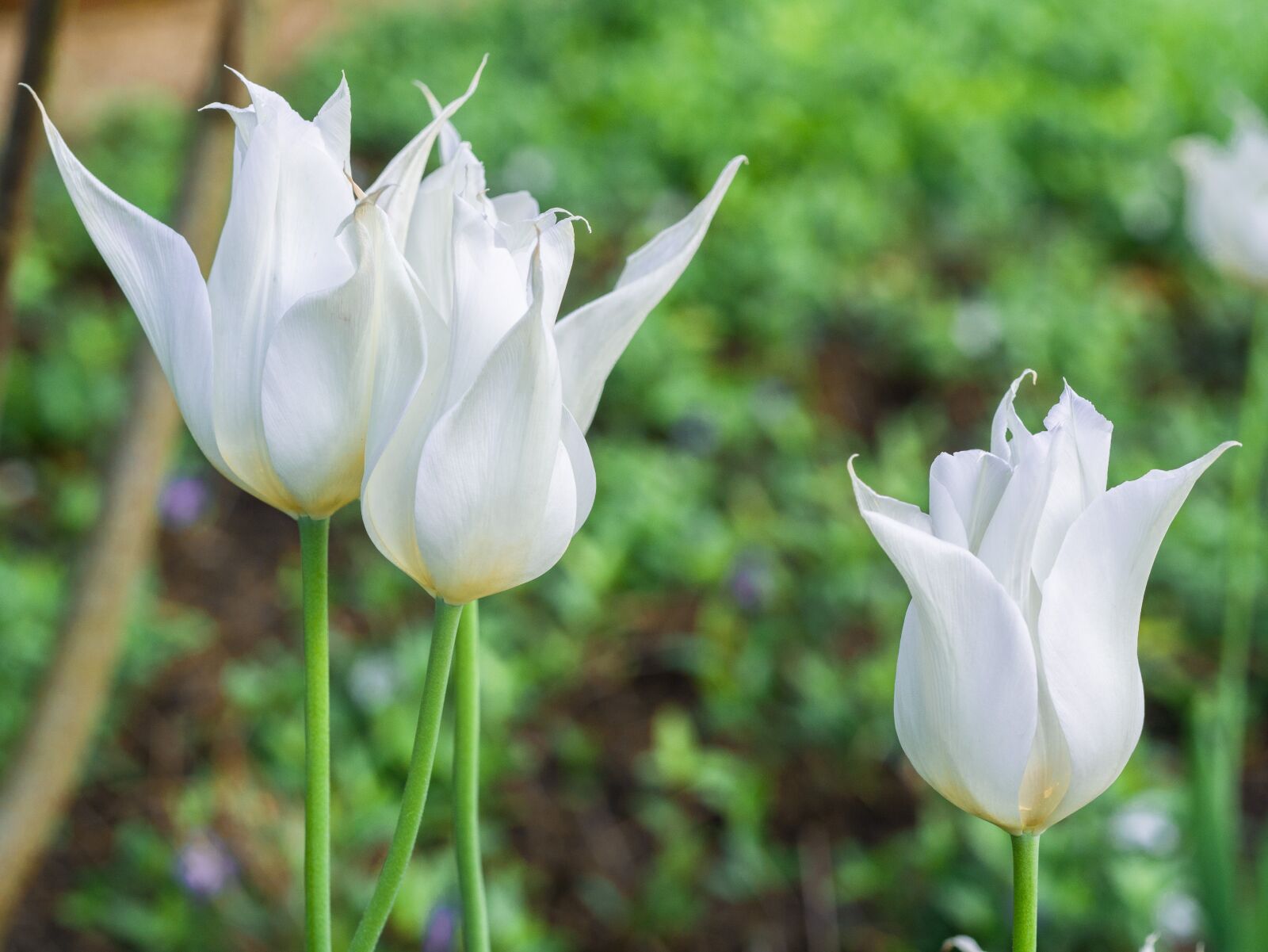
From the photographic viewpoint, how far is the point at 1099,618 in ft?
1.32

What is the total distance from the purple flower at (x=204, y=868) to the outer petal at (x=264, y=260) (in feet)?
4.21

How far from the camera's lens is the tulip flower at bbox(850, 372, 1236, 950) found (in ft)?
1.28

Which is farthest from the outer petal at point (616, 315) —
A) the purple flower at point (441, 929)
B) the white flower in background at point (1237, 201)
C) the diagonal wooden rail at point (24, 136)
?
the white flower in background at point (1237, 201)

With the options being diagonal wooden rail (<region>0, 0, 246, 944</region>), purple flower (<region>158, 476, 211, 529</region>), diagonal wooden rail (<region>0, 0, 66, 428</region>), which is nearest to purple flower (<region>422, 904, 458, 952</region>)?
diagonal wooden rail (<region>0, 0, 246, 944</region>)

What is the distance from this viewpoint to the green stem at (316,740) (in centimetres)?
41

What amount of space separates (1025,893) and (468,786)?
0.61ft

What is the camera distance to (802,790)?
76.0 inches

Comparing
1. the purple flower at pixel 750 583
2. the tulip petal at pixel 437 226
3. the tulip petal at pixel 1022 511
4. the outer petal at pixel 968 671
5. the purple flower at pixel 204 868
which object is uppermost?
the purple flower at pixel 750 583

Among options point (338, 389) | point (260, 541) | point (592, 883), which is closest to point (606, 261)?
point (260, 541)

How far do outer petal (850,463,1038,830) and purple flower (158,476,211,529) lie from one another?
200cm

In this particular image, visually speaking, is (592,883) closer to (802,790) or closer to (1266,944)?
(802,790)

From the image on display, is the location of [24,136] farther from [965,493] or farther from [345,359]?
[965,493]

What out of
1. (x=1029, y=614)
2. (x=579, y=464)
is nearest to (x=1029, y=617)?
(x=1029, y=614)

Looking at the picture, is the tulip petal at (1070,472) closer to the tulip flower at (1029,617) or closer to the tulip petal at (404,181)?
the tulip flower at (1029,617)
